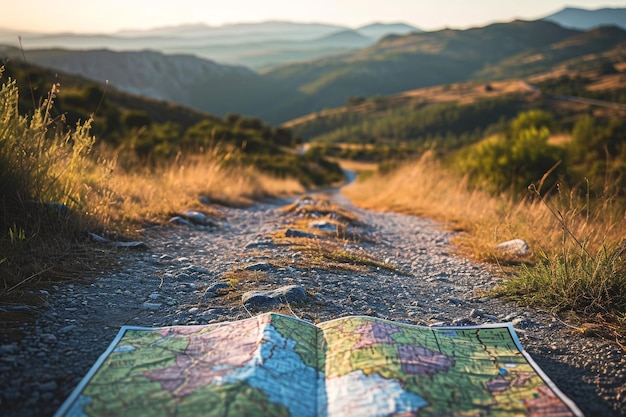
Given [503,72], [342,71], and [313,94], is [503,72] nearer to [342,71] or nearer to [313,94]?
[342,71]

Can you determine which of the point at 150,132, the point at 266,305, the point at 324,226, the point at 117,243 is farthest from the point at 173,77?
the point at 266,305

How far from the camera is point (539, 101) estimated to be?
71.9m

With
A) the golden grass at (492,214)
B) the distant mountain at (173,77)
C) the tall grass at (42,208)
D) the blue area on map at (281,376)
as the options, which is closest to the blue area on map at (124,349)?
the blue area on map at (281,376)

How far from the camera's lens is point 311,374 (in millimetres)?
2254

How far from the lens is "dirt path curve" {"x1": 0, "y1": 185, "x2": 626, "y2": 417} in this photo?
2270mm

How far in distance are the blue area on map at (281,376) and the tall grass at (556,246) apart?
2004 mm

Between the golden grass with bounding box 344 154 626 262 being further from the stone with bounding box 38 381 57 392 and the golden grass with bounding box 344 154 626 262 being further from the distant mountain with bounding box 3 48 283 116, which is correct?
the distant mountain with bounding box 3 48 283 116

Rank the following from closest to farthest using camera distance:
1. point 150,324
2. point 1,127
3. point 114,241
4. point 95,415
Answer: point 95,415 < point 150,324 < point 1,127 < point 114,241

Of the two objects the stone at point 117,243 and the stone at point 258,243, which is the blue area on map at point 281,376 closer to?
the stone at point 117,243

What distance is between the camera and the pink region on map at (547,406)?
A: 1.96 meters

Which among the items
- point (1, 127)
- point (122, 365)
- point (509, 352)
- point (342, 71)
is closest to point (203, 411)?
point (122, 365)

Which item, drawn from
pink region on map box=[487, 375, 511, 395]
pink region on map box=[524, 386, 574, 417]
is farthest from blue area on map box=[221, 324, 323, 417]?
pink region on map box=[524, 386, 574, 417]

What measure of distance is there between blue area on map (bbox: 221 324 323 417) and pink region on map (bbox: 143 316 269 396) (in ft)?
0.17

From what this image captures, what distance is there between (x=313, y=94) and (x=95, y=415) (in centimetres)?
16636
